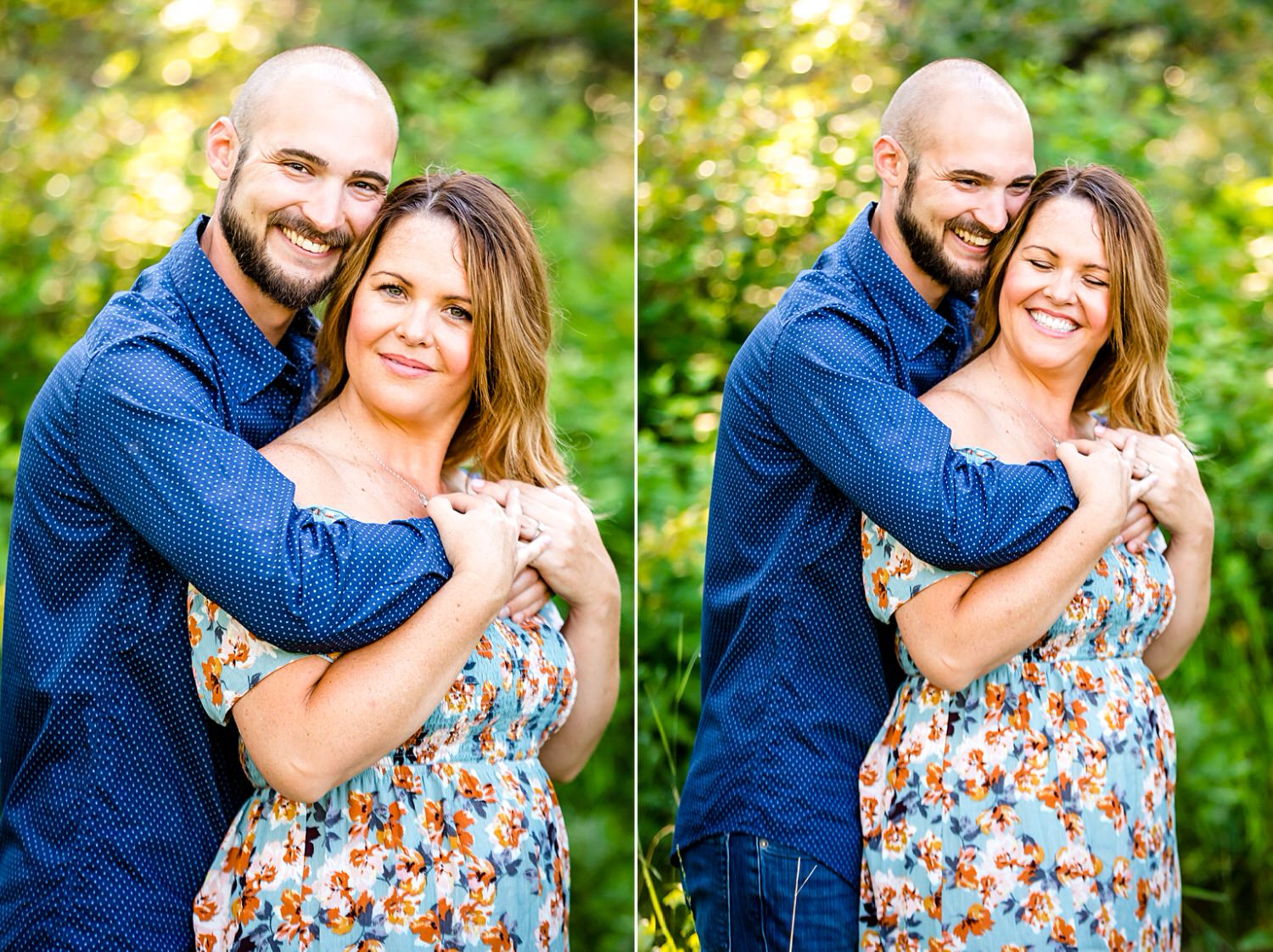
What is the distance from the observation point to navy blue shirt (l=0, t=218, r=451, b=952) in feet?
6.23

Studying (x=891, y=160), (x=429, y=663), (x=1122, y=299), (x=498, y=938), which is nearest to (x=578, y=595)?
(x=429, y=663)

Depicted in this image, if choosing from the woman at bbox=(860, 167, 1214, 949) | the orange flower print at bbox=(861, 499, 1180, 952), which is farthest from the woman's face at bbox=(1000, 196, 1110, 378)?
the orange flower print at bbox=(861, 499, 1180, 952)

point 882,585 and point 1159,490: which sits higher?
point 1159,490

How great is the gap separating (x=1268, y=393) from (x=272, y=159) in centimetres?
286

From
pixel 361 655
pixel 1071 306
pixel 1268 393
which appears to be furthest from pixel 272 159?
pixel 1268 393

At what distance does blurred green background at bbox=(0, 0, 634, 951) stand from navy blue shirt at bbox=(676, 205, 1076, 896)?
1.36m

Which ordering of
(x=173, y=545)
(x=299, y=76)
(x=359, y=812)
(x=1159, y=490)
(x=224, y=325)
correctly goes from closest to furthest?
(x=173, y=545)
(x=359, y=812)
(x=224, y=325)
(x=299, y=76)
(x=1159, y=490)

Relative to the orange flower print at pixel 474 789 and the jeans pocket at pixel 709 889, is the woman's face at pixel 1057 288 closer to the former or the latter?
Answer: the jeans pocket at pixel 709 889

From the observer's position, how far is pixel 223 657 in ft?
6.44

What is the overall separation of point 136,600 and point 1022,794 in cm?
134

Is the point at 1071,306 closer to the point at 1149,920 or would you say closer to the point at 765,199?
the point at 1149,920

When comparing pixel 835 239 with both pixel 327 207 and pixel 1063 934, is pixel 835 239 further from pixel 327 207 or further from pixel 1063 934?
pixel 1063 934

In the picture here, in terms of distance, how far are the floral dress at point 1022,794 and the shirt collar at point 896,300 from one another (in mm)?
233

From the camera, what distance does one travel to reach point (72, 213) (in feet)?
14.4
